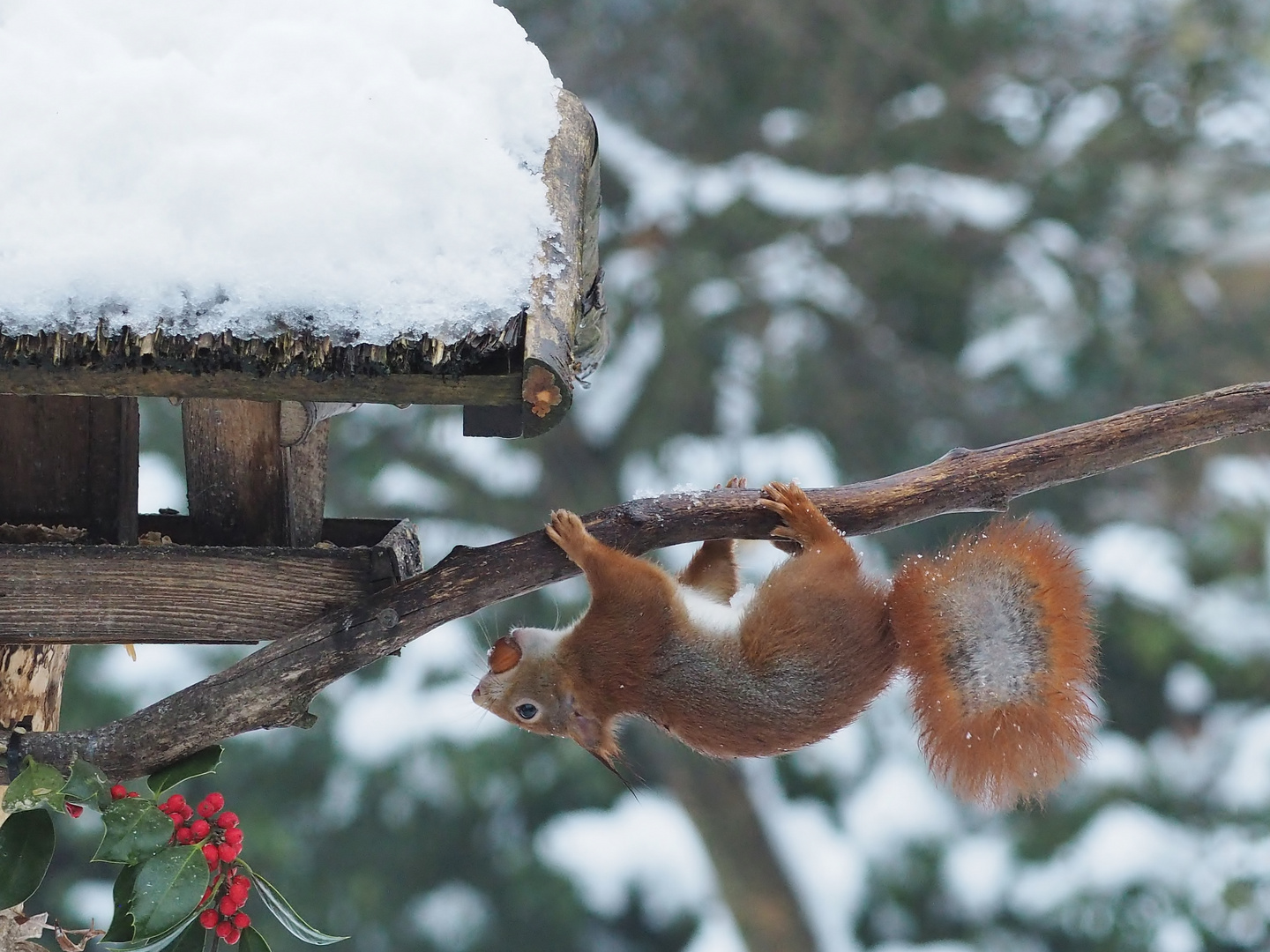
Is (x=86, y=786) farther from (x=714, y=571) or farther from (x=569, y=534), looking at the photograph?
(x=714, y=571)

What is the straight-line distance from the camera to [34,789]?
4.12 ft

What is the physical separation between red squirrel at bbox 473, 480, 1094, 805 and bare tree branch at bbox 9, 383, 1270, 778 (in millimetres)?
39

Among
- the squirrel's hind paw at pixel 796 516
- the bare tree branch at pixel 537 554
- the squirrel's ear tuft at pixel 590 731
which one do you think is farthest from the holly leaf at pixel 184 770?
the squirrel's hind paw at pixel 796 516

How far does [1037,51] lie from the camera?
17.5ft

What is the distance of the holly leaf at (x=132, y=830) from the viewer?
1.26m

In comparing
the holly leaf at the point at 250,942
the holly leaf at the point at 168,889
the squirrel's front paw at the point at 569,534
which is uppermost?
the squirrel's front paw at the point at 569,534

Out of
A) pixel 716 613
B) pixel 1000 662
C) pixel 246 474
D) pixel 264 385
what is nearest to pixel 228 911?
pixel 246 474

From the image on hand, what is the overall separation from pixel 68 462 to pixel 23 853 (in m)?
0.40

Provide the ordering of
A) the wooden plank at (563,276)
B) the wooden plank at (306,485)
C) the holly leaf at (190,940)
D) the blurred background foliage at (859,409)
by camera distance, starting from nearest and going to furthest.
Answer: the wooden plank at (563,276)
the holly leaf at (190,940)
the wooden plank at (306,485)
the blurred background foliage at (859,409)

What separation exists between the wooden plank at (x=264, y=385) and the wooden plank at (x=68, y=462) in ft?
1.00

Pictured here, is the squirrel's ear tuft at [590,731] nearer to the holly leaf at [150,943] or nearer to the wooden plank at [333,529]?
the wooden plank at [333,529]

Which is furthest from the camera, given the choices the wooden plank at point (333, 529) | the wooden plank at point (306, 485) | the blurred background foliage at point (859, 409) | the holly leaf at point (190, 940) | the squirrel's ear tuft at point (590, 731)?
the blurred background foliage at point (859, 409)

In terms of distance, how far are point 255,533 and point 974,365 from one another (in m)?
4.27

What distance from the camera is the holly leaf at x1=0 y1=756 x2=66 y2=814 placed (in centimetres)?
125
